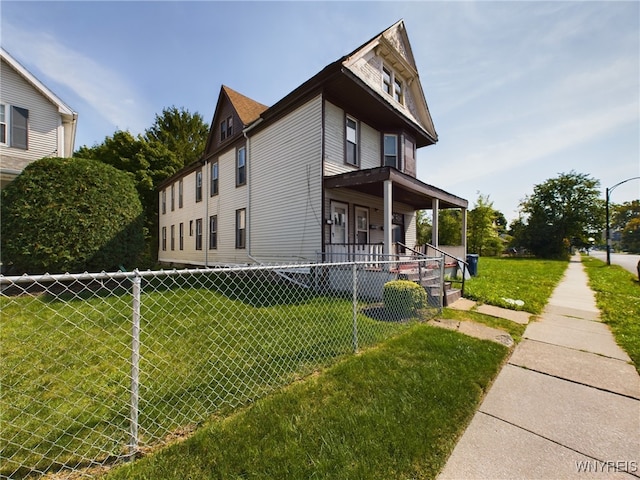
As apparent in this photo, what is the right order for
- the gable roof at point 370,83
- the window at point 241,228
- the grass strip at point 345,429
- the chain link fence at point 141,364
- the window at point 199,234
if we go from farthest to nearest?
the window at point 199,234 → the window at point 241,228 → the gable roof at point 370,83 → the chain link fence at point 141,364 → the grass strip at point 345,429

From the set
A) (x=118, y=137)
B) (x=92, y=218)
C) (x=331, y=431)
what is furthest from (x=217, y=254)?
(x=118, y=137)

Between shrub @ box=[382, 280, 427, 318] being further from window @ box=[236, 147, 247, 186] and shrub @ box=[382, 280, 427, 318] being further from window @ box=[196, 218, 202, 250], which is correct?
window @ box=[196, 218, 202, 250]

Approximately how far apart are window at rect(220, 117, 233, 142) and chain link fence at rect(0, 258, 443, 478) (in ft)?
34.9

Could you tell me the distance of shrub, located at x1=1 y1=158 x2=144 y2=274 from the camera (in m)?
7.55

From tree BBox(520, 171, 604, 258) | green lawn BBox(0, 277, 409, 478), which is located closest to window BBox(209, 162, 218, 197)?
green lawn BBox(0, 277, 409, 478)

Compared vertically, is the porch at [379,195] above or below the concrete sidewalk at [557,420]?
above

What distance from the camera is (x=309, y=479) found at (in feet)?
5.89

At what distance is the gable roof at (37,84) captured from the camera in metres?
10.6

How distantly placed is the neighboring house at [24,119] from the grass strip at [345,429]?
552 inches

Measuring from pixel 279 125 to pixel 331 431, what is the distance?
1000 cm

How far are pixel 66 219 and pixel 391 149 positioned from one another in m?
11.4

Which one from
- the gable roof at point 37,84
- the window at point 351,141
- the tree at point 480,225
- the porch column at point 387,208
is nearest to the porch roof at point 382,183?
the porch column at point 387,208

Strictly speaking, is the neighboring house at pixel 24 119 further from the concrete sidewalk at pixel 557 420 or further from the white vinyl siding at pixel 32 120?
the concrete sidewalk at pixel 557 420

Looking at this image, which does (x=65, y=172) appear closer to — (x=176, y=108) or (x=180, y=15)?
(x=180, y=15)
